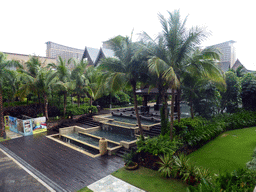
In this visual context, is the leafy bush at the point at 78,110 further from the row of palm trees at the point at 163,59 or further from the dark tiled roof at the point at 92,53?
the dark tiled roof at the point at 92,53

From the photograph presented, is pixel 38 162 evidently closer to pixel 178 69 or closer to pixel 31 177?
pixel 31 177

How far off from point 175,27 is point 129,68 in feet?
9.60

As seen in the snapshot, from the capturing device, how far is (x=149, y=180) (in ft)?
22.5

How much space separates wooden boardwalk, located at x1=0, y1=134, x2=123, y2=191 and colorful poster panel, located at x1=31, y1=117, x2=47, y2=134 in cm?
249

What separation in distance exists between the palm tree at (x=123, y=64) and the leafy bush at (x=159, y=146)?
3.22 m

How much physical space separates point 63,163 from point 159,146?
5373mm

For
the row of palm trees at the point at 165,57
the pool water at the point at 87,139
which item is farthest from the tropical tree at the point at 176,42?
the pool water at the point at 87,139

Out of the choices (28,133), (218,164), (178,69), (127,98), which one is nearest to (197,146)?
(218,164)

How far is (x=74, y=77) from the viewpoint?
18.9 m

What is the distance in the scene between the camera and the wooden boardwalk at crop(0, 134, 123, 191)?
7242 mm

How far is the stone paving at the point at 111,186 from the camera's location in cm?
632

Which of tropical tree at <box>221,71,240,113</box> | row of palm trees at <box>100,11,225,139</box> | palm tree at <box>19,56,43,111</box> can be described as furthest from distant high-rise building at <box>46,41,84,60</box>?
row of palm trees at <box>100,11,225,139</box>

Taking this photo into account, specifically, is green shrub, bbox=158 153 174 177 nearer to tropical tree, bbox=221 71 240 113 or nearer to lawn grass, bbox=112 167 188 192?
lawn grass, bbox=112 167 188 192

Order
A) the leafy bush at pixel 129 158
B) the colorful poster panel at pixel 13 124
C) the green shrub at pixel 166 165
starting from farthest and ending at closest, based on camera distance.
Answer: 1. the colorful poster panel at pixel 13 124
2. the leafy bush at pixel 129 158
3. the green shrub at pixel 166 165
